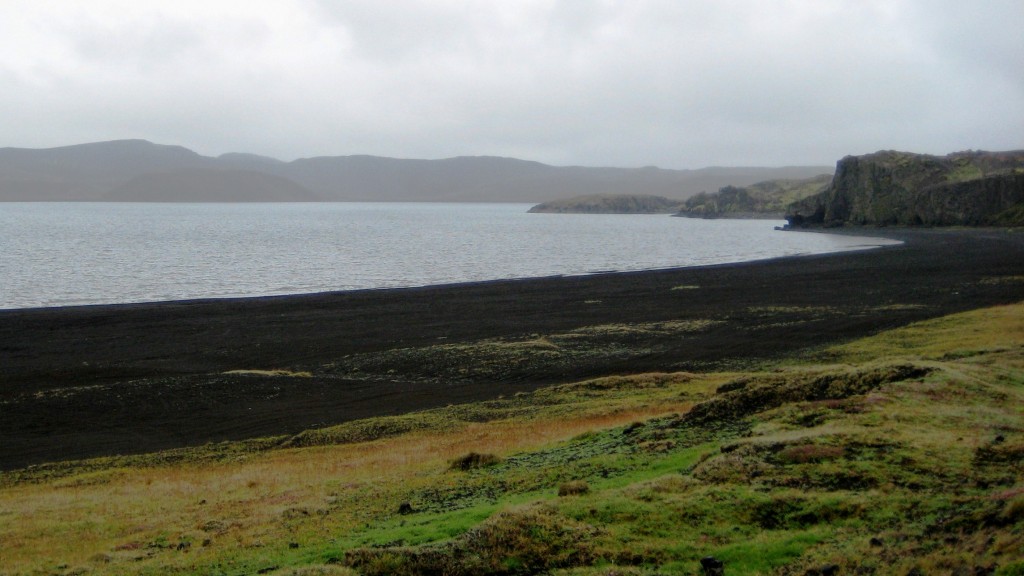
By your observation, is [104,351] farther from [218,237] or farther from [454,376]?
[218,237]

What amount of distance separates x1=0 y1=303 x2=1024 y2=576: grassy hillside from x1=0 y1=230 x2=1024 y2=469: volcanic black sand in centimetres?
513

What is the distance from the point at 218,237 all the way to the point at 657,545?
130112mm

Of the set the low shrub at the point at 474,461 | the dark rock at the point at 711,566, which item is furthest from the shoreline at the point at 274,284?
the dark rock at the point at 711,566

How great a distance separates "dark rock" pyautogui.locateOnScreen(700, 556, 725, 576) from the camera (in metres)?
8.89

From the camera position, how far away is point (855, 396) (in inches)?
622

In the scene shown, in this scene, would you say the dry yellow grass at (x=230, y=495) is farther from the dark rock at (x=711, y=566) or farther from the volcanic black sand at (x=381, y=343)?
the dark rock at (x=711, y=566)

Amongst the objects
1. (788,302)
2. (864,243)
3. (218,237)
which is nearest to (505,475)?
(788,302)

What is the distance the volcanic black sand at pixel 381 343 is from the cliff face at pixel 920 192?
68.6 meters

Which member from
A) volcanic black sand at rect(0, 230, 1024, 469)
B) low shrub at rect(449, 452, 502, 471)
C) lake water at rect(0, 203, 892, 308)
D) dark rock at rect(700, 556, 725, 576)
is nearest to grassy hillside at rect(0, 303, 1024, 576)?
low shrub at rect(449, 452, 502, 471)

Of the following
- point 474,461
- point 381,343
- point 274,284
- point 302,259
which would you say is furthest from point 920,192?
point 474,461

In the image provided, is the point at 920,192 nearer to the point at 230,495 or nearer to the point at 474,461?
the point at 474,461

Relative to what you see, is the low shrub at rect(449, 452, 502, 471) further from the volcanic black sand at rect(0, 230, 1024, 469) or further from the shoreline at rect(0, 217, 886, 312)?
the shoreline at rect(0, 217, 886, 312)

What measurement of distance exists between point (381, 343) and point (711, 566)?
31086mm

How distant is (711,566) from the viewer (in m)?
8.98
